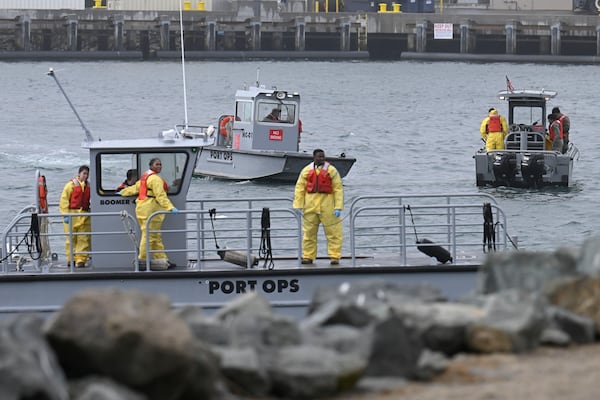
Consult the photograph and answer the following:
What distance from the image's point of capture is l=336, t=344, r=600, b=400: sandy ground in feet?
24.3

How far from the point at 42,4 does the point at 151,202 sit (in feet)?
292

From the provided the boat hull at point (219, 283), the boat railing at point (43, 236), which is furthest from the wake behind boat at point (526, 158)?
the boat railing at point (43, 236)

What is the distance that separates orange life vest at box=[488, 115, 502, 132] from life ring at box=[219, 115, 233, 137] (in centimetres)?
625

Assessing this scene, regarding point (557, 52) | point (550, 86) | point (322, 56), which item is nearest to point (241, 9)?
point (322, 56)

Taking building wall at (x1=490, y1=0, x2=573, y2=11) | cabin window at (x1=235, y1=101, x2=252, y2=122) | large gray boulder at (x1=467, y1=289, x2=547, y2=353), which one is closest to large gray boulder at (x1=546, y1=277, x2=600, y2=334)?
large gray boulder at (x1=467, y1=289, x2=547, y2=353)

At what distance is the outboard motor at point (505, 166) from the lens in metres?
30.7

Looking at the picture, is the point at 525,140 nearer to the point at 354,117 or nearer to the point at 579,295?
the point at 579,295

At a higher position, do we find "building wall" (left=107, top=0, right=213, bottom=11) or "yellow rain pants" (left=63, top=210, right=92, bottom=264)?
"building wall" (left=107, top=0, right=213, bottom=11)

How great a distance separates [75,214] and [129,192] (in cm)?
74

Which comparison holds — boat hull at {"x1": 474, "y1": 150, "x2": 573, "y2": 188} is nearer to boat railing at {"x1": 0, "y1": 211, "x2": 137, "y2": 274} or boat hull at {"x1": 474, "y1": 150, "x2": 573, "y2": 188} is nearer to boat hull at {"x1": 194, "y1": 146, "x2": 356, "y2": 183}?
boat hull at {"x1": 194, "y1": 146, "x2": 356, "y2": 183}

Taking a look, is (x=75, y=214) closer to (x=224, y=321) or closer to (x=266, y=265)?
(x=266, y=265)

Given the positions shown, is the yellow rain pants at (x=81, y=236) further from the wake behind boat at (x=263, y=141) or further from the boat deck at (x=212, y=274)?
the wake behind boat at (x=263, y=141)

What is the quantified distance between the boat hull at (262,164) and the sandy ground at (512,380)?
75.9ft

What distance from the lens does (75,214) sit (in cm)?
1445
